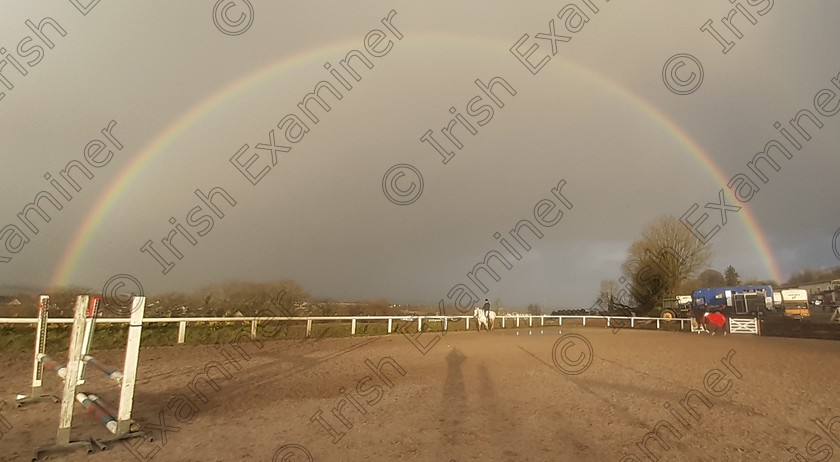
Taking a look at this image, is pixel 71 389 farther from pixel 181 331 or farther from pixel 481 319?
pixel 481 319

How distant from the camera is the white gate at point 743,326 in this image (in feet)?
90.0

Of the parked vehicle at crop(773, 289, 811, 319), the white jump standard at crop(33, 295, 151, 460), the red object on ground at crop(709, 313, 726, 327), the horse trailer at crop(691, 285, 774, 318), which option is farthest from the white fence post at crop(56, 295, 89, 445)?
the parked vehicle at crop(773, 289, 811, 319)

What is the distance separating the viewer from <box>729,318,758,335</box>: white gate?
27438mm

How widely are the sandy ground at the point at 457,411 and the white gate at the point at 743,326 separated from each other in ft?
58.4

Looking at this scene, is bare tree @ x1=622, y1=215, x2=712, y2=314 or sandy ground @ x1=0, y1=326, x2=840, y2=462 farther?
bare tree @ x1=622, y1=215, x2=712, y2=314

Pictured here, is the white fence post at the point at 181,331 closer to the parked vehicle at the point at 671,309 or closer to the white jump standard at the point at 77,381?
the white jump standard at the point at 77,381

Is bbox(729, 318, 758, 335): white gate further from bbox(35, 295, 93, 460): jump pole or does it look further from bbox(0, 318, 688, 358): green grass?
bbox(35, 295, 93, 460): jump pole

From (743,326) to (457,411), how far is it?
28.5 metres

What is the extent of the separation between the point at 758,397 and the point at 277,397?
7.89 metres

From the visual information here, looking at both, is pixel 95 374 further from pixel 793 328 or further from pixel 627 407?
pixel 793 328

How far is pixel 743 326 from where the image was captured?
27.9 meters

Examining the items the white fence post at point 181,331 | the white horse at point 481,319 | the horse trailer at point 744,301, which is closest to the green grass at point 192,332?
the white fence post at point 181,331

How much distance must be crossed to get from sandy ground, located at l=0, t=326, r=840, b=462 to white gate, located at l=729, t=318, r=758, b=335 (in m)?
17.8

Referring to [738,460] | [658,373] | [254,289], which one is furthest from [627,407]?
[254,289]
